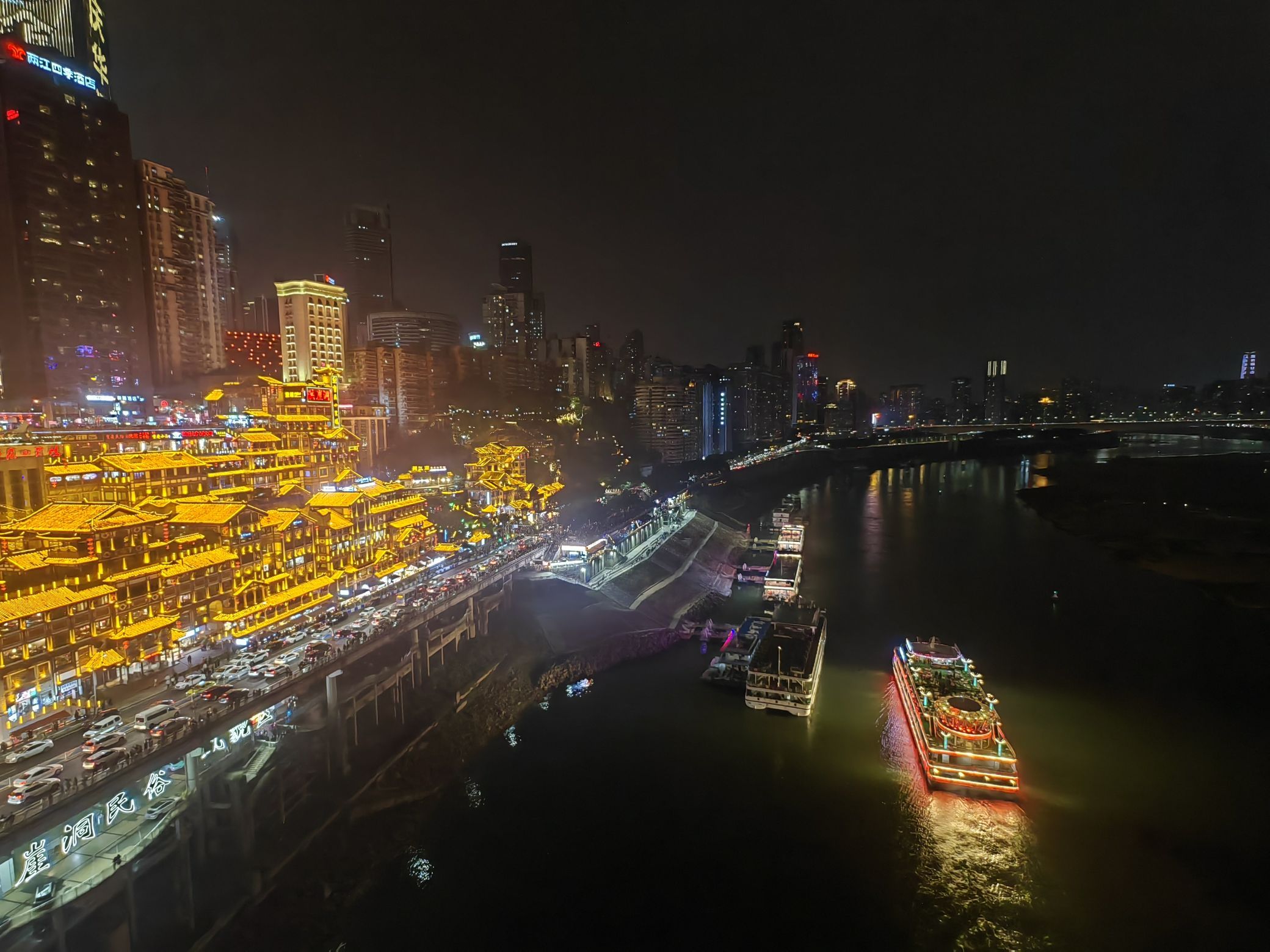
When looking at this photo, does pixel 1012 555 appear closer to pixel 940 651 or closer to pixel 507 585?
pixel 940 651

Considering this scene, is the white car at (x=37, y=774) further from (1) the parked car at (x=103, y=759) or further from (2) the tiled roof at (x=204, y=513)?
(2) the tiled roof at (x=204, y=513)

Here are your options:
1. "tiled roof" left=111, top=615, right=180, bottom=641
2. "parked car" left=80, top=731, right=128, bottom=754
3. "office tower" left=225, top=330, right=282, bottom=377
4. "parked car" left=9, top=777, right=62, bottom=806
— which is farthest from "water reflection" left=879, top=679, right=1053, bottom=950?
"office tower" left=225, top=330, right=282, bottom=377

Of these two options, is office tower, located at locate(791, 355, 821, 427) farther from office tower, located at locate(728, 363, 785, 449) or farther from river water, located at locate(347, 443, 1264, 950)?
river water, located at locate(347, 443, 1264, 950)

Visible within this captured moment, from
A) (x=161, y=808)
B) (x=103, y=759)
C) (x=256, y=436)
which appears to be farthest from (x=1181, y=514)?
(x=103, y=759)

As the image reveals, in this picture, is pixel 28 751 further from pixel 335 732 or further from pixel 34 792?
pixel 335 732

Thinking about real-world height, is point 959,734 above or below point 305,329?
below

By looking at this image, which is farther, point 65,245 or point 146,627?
point 65,245

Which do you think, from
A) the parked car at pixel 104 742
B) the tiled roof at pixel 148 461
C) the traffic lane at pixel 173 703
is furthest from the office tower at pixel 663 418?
the parked car at pixel 104 742

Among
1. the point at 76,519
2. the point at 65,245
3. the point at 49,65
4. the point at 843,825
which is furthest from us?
the point at 65,245
